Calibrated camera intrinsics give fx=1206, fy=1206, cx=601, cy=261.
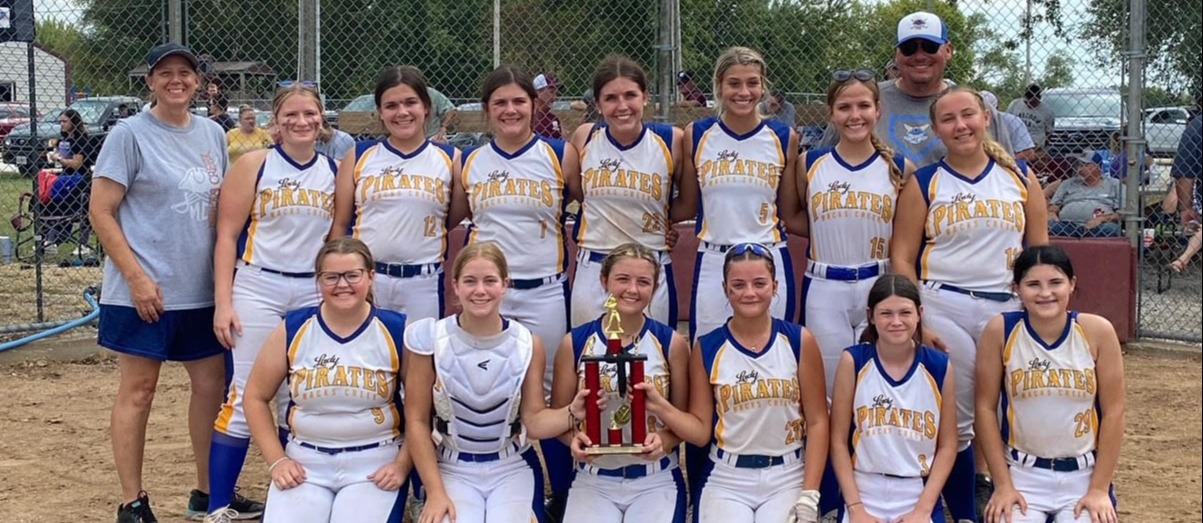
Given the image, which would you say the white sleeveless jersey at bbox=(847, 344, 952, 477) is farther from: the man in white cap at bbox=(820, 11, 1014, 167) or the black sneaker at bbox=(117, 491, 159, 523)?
the black sneaker at bbox=(117, 491, 159, 523)

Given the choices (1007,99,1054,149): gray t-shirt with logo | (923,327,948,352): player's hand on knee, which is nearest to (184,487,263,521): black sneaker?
(923,327,948,352): player's hand on knee

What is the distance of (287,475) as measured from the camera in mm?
3877

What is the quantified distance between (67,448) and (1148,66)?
7047 millimetres

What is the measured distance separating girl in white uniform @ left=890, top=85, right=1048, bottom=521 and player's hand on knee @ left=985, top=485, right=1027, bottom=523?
0.36 m

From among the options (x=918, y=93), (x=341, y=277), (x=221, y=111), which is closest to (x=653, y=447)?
(x=341, y=277)

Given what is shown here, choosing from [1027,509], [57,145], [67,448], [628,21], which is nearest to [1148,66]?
[628,21]

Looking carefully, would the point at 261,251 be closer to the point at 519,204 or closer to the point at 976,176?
the point at 519,204

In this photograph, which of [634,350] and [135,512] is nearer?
[634,350]

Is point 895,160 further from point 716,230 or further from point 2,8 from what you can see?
point 2,8

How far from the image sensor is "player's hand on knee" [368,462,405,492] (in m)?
3.89

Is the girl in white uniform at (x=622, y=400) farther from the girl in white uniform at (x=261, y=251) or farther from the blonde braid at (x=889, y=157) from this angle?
the girl in white uniform at (x=261, y=251)

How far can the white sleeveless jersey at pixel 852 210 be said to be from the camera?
13.9 ft

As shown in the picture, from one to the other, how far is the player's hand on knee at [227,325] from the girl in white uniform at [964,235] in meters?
2.31

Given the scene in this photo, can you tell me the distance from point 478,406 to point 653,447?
23.3 inches
